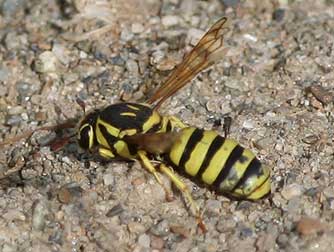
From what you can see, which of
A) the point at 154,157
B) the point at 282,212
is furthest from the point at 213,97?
the point at 282,212

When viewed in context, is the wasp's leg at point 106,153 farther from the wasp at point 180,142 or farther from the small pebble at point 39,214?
the small pebble at point 39,214

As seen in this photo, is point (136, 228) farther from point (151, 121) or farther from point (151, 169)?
point (151, 121)

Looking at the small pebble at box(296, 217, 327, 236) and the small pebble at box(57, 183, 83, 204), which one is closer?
the small pebble at box(296, 217, 327, 236)

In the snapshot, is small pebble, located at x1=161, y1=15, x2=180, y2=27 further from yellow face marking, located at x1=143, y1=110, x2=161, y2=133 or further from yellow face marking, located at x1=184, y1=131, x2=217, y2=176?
yellow face marking, located at x1=184, y1=131, x2=217, y2=176

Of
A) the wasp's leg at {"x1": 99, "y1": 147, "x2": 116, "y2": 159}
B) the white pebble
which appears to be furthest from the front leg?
the white pebble

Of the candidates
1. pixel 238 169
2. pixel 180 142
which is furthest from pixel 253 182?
pixel 180 142

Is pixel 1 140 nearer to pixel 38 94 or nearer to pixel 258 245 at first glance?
pixel 38 94
